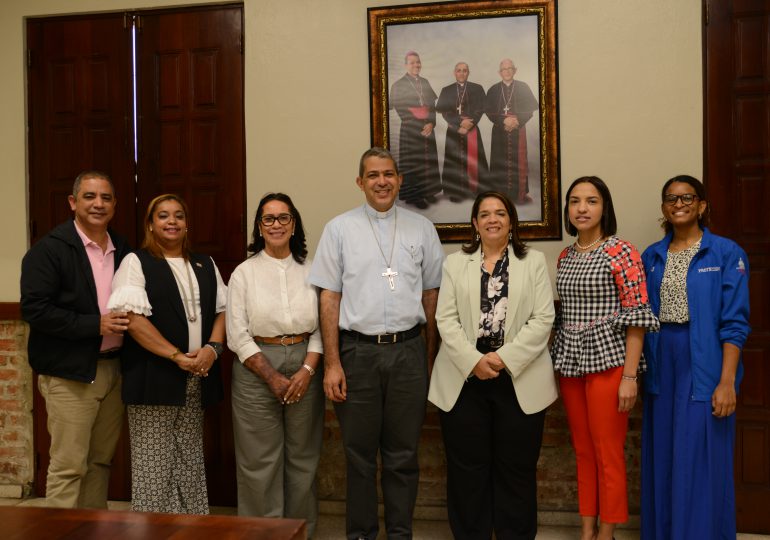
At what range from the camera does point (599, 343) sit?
270 cm

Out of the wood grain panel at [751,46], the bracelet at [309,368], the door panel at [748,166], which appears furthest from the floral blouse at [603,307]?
the wood grain panel at [751,46]

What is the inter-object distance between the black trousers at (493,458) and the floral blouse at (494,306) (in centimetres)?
17

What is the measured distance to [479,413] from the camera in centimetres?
282

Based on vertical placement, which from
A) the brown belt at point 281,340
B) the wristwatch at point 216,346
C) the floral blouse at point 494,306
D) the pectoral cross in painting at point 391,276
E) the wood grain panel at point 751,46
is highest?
the wood grain panel at point 751,46

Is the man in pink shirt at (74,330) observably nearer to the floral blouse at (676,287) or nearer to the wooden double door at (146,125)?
the wooden double door at (146,125)

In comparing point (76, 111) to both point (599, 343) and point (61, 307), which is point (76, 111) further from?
point (599, 343)

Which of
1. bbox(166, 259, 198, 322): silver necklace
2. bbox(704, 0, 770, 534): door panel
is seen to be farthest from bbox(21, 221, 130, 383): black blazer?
bbox(704, 0, 770, 534): door panel

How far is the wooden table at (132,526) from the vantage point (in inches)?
61.6

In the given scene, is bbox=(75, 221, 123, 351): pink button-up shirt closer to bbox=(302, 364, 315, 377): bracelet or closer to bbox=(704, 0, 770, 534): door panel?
bbox=(302, 364, 315, 377): bracelet

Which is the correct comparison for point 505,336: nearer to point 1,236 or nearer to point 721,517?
point 721,517

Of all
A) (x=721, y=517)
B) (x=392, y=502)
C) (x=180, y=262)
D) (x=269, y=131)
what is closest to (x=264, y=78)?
(x=269, y=131)

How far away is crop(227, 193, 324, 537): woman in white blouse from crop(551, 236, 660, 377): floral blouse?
3.74ft

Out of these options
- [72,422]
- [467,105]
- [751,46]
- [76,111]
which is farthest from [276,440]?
[751,46]

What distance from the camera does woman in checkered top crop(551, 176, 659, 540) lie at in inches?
106
